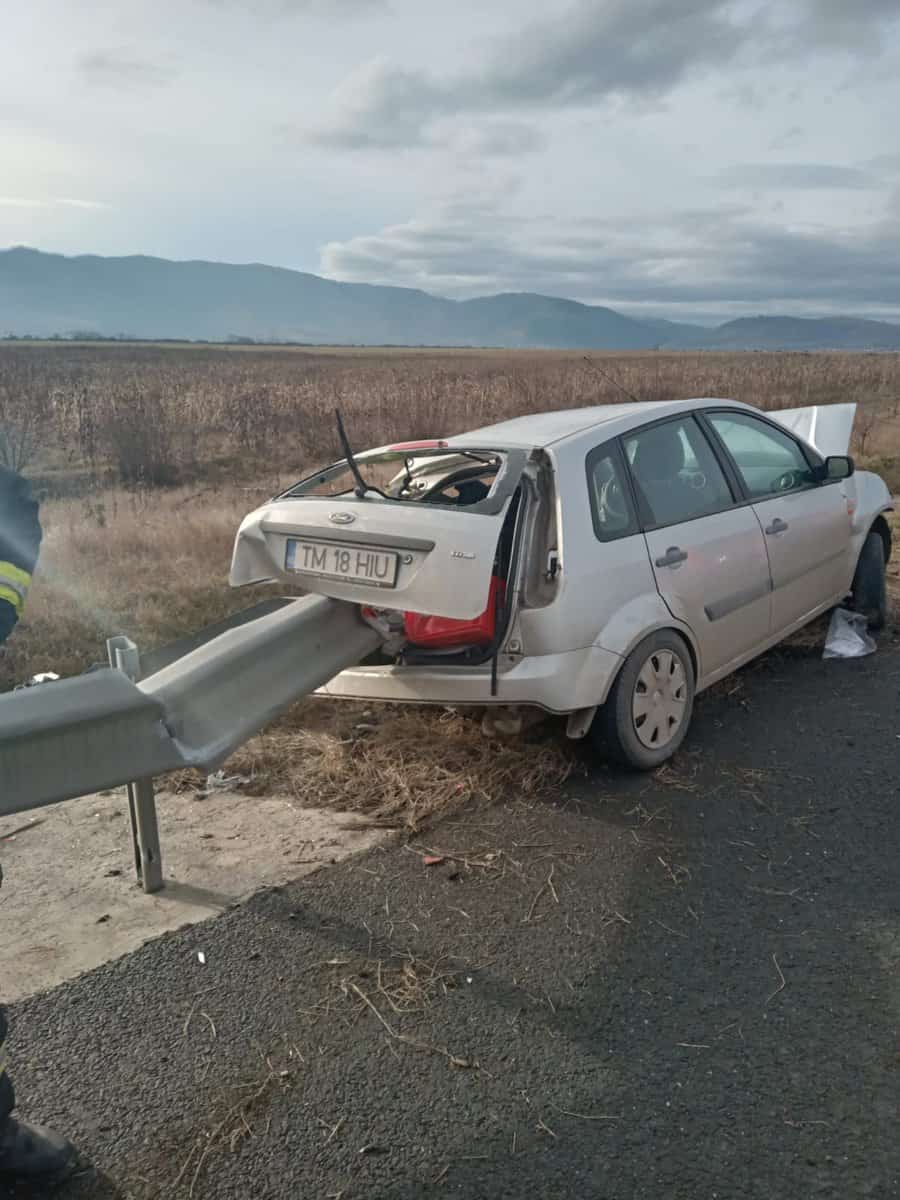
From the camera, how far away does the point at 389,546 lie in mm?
4039

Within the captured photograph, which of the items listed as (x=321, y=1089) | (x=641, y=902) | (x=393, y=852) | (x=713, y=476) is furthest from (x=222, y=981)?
(x=713, y=476)

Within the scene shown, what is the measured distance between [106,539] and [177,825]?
5.16 metres

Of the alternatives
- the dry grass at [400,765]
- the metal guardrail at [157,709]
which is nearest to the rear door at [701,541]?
the dry grass at [400,765]

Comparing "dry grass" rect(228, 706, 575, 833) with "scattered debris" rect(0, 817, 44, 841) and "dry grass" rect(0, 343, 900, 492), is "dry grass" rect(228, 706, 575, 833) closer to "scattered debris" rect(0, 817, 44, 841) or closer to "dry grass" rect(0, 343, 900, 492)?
"scattered debris" rect(0, 817, 44, 841)

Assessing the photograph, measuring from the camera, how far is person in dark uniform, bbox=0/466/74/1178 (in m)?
2.20

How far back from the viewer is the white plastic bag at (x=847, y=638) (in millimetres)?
5863

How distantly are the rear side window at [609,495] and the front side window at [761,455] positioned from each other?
3.32ft

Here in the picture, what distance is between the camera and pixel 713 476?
4953 mm

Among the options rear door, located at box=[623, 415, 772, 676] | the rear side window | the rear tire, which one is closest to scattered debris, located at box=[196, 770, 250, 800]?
the rear side window

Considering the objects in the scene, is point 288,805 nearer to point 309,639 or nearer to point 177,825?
point 177,825

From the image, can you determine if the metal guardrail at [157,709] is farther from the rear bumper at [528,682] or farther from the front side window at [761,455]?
the front side window at [761,455]

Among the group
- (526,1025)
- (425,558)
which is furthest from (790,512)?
(526,1025)

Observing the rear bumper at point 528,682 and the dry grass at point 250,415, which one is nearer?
the rear bumper at point 528,682

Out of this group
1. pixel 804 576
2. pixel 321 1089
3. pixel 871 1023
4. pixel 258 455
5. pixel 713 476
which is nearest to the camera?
pixel 321 1089
